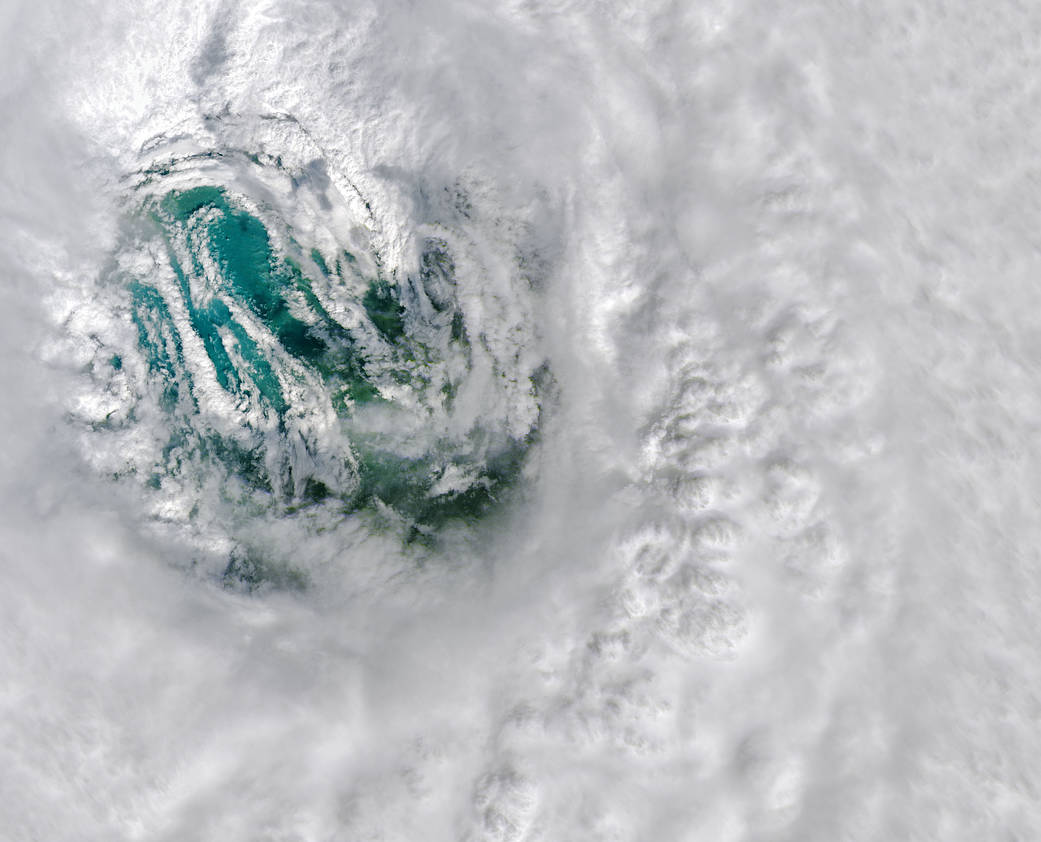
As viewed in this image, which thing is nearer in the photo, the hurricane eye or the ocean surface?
the ocean surface

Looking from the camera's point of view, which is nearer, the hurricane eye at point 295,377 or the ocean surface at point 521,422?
the ocean surface at point 521,422

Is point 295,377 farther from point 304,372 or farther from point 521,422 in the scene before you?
point 521,422

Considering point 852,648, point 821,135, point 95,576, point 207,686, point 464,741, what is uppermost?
point 821,135

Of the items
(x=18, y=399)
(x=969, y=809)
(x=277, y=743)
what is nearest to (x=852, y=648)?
(x=969, y=809)

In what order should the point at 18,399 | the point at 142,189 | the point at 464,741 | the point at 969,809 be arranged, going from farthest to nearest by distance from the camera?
the point at 142,189, the point at 18,399, the point at 464,741, the point at 969,809

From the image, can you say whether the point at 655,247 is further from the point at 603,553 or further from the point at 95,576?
the point at 95,576

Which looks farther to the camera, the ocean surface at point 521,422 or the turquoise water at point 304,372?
the turquoise water at point 304,372
